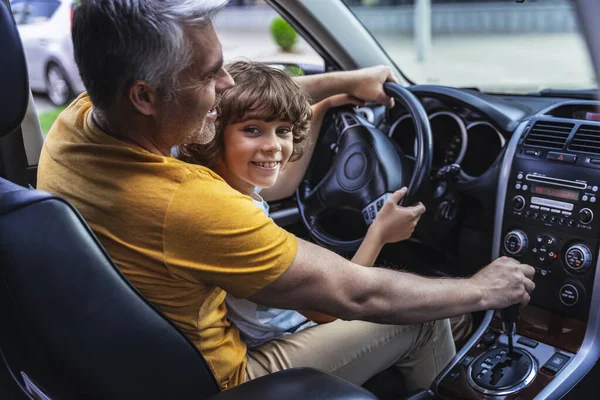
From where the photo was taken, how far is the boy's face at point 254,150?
5.68 ft

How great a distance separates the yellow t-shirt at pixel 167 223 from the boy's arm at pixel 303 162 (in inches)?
36.9

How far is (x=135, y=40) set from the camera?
1.24 meters

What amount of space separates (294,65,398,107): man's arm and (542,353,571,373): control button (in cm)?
90

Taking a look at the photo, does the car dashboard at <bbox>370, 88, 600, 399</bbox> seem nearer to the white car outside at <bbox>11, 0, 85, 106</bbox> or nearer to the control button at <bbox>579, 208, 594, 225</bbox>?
the control button at <bbox>579, 208, 594, 225</bbox>

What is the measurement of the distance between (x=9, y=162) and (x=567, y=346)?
1.70 m

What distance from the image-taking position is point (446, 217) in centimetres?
228

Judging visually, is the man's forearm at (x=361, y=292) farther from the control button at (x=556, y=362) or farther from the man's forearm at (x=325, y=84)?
the man's forearm at (x=325, y=84)

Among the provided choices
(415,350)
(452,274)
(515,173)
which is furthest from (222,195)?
(452,274)

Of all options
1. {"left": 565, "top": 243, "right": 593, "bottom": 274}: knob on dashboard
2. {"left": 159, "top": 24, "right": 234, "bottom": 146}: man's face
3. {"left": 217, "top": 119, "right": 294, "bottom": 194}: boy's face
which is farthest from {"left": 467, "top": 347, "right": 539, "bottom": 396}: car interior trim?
{"left": 159, "top": 24, "right": 234, "bottom": 146}: man's face

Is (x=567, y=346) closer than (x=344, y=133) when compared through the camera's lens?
Yes

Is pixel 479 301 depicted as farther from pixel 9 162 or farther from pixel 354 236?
pixel 9 162

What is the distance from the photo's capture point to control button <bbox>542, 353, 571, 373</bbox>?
199cm

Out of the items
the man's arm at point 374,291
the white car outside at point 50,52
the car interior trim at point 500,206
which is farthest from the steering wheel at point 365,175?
the white car outside at point 50,52

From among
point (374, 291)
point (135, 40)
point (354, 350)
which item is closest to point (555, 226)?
point (354, 350)
